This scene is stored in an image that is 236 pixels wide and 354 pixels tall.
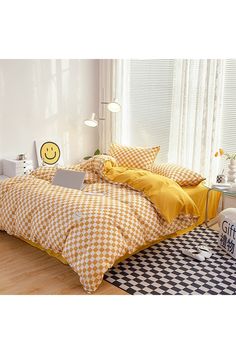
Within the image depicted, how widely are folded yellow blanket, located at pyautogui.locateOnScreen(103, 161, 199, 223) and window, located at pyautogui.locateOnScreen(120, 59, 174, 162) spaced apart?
1.40 metres

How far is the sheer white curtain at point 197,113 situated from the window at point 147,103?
0.55ft

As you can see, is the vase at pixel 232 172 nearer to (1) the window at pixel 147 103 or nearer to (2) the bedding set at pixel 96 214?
(2) the bedding set at pixel 96 214

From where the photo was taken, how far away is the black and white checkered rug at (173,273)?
9.32 feet

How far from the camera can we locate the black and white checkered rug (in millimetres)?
2842

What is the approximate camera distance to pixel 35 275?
3047 millimetres

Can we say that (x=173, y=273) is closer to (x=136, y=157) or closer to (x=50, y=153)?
(x=136, y=157)

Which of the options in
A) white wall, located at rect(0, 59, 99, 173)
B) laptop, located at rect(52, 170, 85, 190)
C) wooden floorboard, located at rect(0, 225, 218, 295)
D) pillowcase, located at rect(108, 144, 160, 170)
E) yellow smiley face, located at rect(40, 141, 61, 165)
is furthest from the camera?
yellow smiley face, located at rect(40, 141, 61, 165)

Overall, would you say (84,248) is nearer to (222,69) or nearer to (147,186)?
(147,186)

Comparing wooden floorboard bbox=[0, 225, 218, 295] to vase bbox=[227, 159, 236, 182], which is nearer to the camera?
wooden floorboard bbox=[0, 225, 218, 295]

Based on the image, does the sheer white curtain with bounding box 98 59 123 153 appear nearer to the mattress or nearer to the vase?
the mattress

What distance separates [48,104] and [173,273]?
3.25m

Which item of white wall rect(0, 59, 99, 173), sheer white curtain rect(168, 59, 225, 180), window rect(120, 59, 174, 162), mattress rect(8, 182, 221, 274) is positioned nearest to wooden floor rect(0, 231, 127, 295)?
mattress rect(8, 182, 221, 274)

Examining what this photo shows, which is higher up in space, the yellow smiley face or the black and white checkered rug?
the yellow smiley face

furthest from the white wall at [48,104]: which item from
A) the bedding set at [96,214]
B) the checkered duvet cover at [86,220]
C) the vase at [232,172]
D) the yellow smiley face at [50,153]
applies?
the vase at [232,172]
